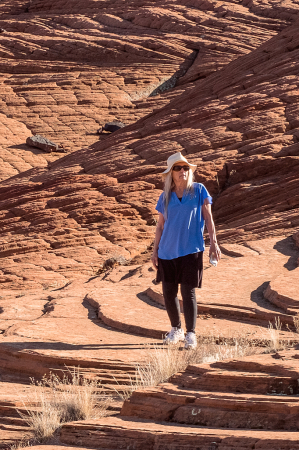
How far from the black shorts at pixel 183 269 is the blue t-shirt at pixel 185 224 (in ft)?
0.17

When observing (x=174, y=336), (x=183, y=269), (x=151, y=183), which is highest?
(x=183, y=269)

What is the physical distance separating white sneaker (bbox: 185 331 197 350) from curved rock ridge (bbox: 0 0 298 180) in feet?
71.9

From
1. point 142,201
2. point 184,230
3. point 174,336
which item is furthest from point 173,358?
point 142,201

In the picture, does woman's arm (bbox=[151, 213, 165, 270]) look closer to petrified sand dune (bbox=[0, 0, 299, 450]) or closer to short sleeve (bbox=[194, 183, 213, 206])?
short sleeve (bbox=[194, 183, 213, 206])

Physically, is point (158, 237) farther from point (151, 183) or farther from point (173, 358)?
point (151, 183)

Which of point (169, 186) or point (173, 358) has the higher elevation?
point (169, 186)

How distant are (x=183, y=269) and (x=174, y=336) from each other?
22.8 inches

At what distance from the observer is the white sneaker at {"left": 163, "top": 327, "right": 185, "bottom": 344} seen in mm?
5775

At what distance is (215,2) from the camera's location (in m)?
37.0

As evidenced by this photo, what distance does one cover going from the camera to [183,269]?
229 inches

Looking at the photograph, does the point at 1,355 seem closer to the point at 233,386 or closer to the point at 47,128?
the point at 233,386

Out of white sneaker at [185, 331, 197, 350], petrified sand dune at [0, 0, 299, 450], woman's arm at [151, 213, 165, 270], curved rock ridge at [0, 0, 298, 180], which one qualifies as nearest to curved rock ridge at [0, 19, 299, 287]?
petrified sand dune at [0, 0, 299, 450]

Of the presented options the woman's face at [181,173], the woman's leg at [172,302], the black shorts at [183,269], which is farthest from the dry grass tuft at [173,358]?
the woman's face at [181,173]

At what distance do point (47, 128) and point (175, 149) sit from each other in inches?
488
